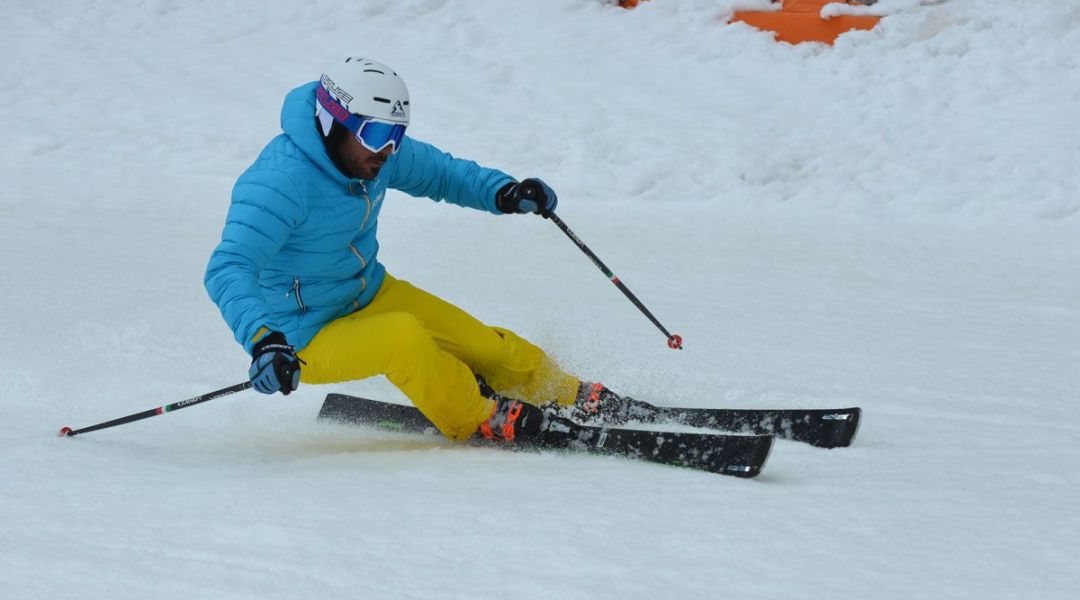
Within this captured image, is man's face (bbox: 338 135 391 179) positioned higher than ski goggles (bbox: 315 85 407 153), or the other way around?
ski goggles (bbox: 315 85 407 153)

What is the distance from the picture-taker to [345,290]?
4.14 meters

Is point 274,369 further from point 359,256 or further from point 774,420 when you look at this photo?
point 774,420

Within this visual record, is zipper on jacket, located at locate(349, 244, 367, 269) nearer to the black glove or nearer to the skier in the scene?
the skier

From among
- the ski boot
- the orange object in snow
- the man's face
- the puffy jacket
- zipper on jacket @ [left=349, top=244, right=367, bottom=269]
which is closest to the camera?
the puffy jacket

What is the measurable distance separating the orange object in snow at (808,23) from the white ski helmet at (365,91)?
22.5 feet

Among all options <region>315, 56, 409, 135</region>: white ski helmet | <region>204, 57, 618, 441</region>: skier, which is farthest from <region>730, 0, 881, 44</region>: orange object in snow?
<region>315, 56, 409, 135</region>: white ski helmet

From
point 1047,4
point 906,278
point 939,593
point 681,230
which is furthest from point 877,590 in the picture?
point 1047,4

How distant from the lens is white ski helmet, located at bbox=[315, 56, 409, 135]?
12.3 feet

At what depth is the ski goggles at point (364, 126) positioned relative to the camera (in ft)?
12.4

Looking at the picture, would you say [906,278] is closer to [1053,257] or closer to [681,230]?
[1053,257]

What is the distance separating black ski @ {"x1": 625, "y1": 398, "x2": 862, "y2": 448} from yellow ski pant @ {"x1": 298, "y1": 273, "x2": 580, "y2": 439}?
0.33 m

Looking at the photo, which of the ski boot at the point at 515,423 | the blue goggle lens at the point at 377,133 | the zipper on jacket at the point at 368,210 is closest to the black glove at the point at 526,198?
the zipper on jacket at the point at 368,210

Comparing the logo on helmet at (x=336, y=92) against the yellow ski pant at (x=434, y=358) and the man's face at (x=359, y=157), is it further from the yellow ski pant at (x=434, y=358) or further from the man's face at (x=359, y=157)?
the yellow ski pant at (x=434, y=358)

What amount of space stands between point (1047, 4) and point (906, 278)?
423 cm
